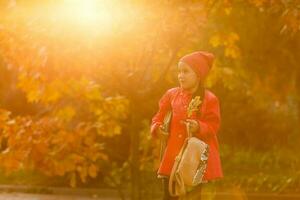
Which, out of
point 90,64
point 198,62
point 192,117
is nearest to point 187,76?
point 198,62

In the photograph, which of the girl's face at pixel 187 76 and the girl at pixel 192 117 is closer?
the girl at pixel 192 117

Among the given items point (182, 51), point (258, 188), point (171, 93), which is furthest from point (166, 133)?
point (258, 188)

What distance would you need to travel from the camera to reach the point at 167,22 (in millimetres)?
7141

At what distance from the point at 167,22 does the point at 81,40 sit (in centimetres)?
87

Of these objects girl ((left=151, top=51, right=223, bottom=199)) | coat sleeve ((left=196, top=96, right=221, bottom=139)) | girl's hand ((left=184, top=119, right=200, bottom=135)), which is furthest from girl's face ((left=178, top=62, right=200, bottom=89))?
girl's hand ((left=184, top=119, right=200, bottom=135))

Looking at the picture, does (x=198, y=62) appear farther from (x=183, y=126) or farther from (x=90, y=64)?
(x=90, y=64)

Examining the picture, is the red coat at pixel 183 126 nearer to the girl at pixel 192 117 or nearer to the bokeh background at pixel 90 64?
the girl at pixel 192 117

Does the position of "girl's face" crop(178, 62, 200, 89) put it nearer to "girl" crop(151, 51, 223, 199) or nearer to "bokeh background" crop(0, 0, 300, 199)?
"girl" crop(151, 51, 223, 199)

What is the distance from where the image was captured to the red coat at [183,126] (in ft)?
20.3

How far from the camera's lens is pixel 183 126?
633 cm

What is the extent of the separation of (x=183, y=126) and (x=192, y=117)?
13 centimetres

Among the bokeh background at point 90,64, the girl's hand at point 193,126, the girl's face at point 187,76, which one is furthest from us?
the bokeh background at point 90,64

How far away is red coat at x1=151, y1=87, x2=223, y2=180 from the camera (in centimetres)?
620

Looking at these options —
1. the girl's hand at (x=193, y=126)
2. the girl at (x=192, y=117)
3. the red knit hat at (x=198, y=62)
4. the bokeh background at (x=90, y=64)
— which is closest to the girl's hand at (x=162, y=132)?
the girl at (x=192, y=117)
